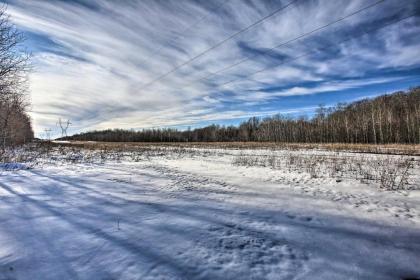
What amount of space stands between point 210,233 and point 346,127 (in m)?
62.6

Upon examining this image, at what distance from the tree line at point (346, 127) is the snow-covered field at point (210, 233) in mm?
51102

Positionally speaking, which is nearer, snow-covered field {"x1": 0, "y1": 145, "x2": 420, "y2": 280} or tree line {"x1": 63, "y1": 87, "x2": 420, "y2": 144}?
snow-covered field {"x1": 0, "y1": 145, "x2": 420, "y2": 280}

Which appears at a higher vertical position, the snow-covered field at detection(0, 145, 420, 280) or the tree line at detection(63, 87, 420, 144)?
the tree line at detection(63, 87, 420, 144)

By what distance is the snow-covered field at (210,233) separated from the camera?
9.62 feet

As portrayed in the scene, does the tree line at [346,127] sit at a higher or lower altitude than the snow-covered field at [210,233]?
higher

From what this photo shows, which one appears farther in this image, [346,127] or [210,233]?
[346,127]

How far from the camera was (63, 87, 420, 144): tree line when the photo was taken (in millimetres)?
48281

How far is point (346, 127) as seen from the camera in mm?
55438

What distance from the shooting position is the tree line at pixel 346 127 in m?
48.3

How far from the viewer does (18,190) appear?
23.6 ft

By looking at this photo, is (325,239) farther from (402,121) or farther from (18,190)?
(402,121)

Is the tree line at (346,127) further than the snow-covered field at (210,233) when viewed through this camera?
Yes

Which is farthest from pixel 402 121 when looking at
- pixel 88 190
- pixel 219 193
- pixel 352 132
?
pixel 88 190

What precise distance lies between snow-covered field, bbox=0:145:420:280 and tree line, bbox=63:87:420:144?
51102 mm
